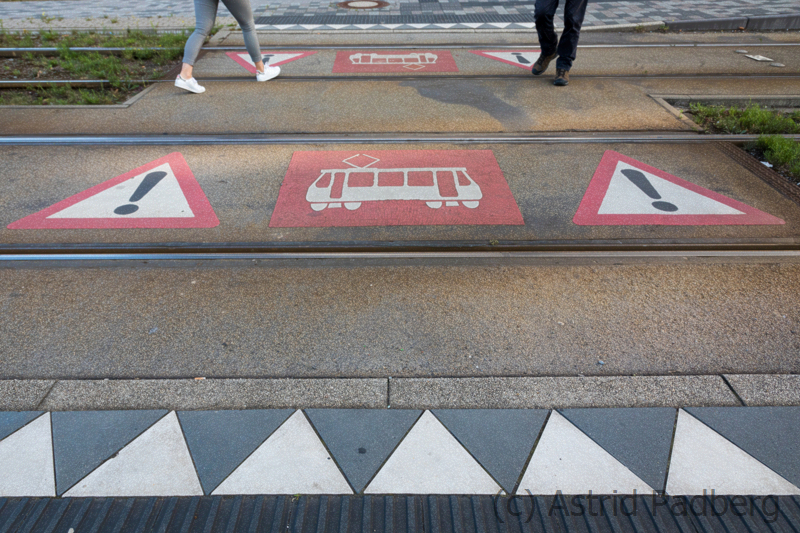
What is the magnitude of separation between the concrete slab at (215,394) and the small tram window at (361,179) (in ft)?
7.09

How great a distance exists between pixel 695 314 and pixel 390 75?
524cm

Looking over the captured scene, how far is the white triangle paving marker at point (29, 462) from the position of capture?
195cm

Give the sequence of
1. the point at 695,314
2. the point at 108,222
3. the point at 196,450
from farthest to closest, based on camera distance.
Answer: the point at 108,222 < the point at 695,314 < the point at 196,450

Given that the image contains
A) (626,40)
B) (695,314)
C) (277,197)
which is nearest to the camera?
(695,314)

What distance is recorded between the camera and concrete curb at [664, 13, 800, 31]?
900cm

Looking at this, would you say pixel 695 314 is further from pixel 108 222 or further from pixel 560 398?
pixel 108 222

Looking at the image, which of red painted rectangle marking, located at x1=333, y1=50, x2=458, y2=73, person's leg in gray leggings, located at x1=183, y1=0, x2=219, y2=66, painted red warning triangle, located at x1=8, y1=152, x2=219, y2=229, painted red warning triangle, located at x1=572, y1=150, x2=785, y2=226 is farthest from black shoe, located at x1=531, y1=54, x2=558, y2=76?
painted red warning triangle, located at x1=8, y1=152, x2=219, y2=229

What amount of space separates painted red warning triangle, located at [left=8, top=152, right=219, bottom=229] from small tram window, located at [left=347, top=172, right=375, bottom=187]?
1.17 metres

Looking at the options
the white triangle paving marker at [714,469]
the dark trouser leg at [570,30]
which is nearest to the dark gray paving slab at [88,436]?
the white triangle paving marker at [714,469]

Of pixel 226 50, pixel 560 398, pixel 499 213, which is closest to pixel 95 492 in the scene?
pixel 560 398

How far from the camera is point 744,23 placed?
29.7 ft

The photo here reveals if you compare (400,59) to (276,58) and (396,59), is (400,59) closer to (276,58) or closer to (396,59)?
(396,59)

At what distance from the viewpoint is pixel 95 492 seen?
6.38 feet

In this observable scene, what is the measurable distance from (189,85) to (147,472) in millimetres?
5368
